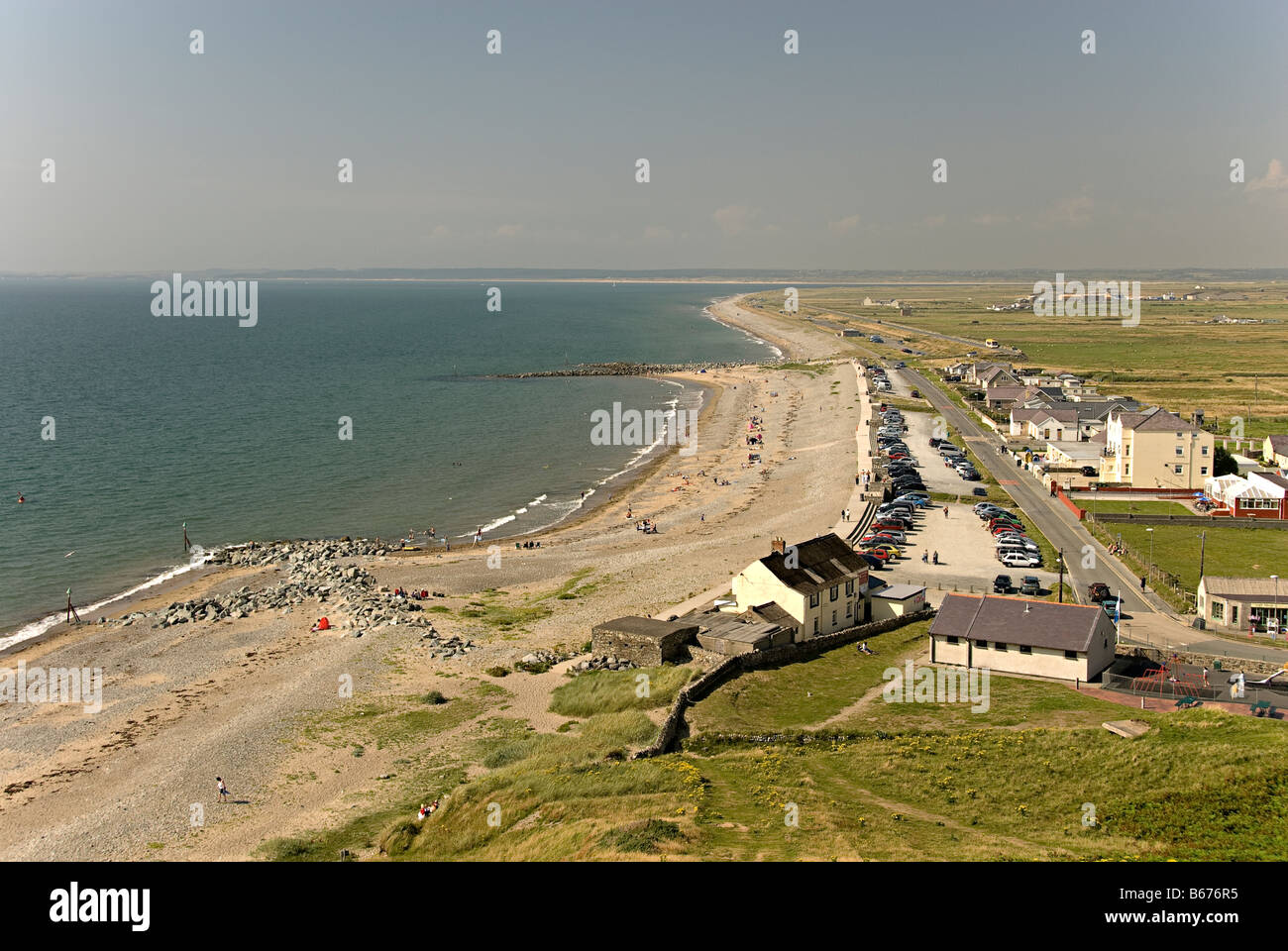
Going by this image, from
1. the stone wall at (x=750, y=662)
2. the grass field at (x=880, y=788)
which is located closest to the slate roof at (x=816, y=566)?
the stone wall at (x=750, y=662)

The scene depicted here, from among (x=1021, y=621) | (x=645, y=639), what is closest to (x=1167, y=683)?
(x=1021, y=621)

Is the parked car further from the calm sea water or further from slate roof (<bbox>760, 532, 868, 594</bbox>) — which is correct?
the calm sea water

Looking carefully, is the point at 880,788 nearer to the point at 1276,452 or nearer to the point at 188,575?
the point at 188,575

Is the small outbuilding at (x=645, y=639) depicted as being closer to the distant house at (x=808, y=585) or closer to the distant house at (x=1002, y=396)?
the distant house at (x=808, y=585)

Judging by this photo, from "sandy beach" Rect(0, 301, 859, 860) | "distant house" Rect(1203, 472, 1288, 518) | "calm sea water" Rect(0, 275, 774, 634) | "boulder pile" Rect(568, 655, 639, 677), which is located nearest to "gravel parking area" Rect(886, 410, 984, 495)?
"sandy beach" Rect(0, 301, 859, 860)
